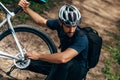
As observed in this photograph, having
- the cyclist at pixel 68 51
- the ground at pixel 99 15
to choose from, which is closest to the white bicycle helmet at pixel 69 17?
the cyclist at pixel 68 51

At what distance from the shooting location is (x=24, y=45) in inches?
284

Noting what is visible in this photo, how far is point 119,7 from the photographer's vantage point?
1154 cm

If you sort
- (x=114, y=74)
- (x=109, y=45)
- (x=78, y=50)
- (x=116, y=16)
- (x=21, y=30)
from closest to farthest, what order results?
(x=78, y=50) < (x=21, y=30) < (x=114, y=74) < (x=109, y=45) < (x=116, y=16)

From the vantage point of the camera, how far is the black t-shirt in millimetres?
5898

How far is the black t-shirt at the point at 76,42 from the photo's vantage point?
5.90 metres

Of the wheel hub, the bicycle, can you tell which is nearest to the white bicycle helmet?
the bicycle

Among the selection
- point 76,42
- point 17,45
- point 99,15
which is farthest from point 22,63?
point 99,15

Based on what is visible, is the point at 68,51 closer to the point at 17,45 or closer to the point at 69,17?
the point at 69,17

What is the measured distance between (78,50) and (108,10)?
17.5ft

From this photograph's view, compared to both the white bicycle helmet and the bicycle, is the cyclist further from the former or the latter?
the bicycle

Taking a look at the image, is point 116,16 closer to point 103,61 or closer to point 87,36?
point 103,61

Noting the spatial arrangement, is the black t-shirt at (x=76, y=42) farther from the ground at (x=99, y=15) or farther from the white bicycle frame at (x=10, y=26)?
the ground at (x=99, y=15)

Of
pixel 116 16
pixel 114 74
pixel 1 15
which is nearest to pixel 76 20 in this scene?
pixel 114 74

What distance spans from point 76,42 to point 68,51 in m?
A: 0.20
